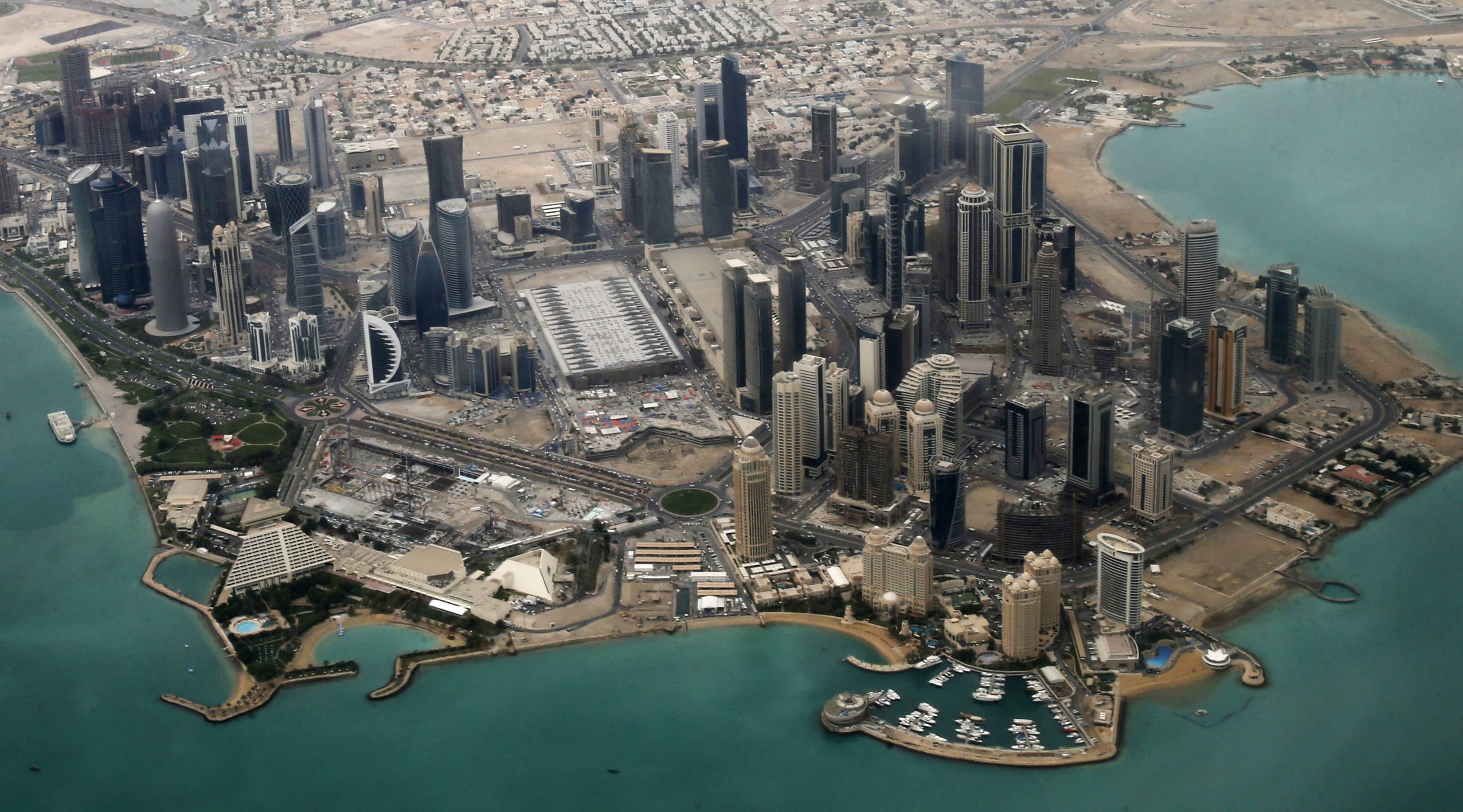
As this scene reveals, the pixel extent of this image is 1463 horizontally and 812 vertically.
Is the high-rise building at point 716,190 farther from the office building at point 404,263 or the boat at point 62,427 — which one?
the boat at point 62,427

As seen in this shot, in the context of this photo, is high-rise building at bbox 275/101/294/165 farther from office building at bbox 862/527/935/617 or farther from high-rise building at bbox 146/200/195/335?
office building at bbox 862/527/935/617

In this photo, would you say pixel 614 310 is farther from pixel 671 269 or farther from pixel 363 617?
pixel 363 617

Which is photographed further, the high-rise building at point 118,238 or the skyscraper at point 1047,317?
the high-rise building at point 118,238

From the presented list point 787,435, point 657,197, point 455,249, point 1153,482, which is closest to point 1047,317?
point 1153,482

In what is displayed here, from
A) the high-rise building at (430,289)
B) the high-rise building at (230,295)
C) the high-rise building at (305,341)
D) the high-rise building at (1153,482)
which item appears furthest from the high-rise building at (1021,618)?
the high-rise building at (230,295)

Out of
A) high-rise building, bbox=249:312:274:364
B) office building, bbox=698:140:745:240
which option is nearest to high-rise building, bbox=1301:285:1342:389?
office building, bbox=698:140:745:240

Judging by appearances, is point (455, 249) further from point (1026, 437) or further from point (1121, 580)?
point (1121, 580)
